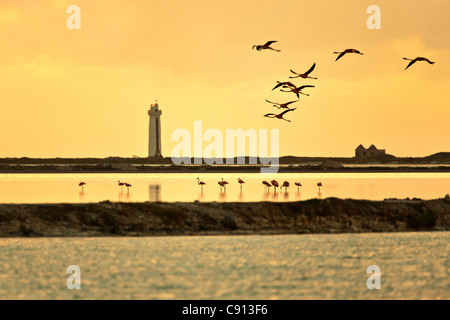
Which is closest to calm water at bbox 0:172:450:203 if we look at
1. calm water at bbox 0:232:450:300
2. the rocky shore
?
the rocky shore

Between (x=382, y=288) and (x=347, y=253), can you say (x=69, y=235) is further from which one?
(x=382, y=288)

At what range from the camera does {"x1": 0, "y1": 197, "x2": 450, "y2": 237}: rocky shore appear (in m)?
47.7

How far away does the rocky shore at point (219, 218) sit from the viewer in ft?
156

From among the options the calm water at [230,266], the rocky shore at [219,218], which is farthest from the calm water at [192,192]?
the calm water at [230,266]

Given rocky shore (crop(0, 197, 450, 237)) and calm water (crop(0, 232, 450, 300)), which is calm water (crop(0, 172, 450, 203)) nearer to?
rocky shore (crop(0, 197, 450, 237))

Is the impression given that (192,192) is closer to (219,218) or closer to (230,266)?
(219,218)

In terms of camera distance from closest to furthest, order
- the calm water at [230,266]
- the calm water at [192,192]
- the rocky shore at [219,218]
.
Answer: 1. the calm water at [230,266]
2. the rocky shore at [219,218]
3. the calm water at [192,192]

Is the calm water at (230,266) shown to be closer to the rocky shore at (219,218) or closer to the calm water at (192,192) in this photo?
the rocky shore at (219,218)

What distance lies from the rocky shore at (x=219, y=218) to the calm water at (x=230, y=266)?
1.42m

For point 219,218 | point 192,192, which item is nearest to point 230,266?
point 219,218

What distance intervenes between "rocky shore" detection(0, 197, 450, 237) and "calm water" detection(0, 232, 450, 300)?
142 centimetres

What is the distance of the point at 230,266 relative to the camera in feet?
129

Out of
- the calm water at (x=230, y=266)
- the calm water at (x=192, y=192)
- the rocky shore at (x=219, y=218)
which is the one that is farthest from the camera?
the calm water at (x=192, y=192)
